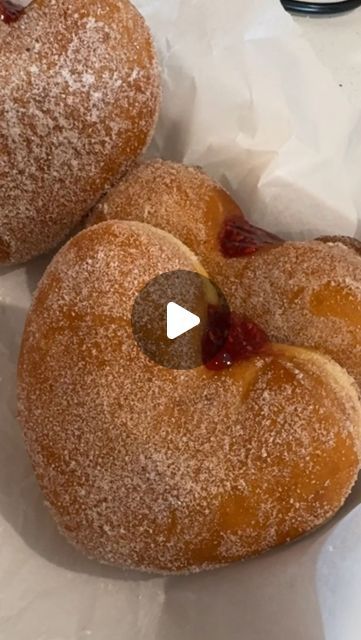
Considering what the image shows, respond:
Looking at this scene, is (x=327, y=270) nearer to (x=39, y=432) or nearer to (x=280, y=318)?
(x=280, y=318)

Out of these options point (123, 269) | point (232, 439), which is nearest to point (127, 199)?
point (123, 269)

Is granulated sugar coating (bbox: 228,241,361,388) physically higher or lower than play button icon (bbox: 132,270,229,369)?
lower

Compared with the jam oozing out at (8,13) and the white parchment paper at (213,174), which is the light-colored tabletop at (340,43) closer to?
the white parchment paper at (213,174)

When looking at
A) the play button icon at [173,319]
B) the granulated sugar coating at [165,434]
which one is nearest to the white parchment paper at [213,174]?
the granulated sugar coating at [165,434]

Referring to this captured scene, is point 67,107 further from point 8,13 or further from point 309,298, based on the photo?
point 309,298

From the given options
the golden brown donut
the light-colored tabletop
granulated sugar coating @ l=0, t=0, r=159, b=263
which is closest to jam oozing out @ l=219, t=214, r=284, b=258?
the golden brown donut

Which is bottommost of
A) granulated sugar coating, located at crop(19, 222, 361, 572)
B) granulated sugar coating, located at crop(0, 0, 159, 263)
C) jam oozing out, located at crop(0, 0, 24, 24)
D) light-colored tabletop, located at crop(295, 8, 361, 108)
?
light-colored tabletop, located at crop(295, 8, 361, 108)

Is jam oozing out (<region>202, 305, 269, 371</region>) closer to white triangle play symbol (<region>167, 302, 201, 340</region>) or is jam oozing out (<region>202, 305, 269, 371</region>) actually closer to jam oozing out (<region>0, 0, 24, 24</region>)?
white triangle play symbol (<region>167, 302, 201, 340</region>)
